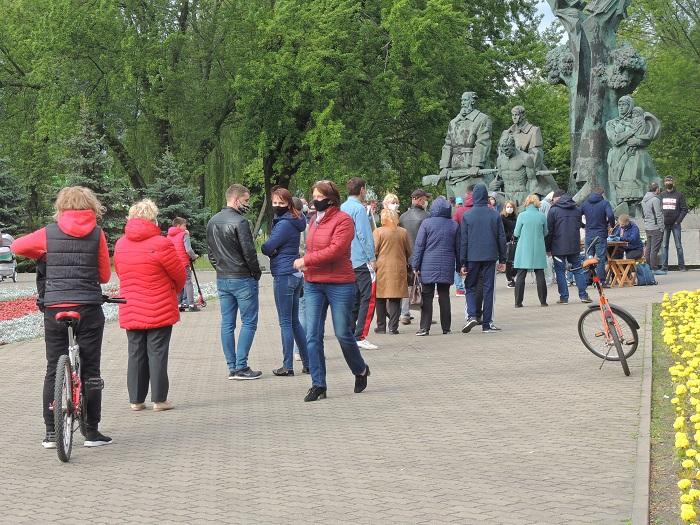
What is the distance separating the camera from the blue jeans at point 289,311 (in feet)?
42.8

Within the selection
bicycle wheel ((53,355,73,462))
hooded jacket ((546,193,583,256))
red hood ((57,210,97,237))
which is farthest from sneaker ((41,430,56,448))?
hooded jacket ((546,193,583,256))

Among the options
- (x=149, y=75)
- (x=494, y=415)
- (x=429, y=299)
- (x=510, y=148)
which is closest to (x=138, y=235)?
(x=494, y=415)

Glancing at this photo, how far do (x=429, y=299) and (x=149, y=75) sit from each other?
93.9 ft

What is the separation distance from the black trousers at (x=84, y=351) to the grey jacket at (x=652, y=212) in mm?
18556

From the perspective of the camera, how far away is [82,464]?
8.63 m

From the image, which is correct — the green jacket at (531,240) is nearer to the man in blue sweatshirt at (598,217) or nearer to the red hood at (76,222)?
the man in blue sweatshirt at (598,217)

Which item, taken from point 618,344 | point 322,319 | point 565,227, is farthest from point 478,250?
point 322,319

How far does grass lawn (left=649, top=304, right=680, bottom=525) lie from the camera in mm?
6781

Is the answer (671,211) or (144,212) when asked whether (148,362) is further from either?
(671,211)

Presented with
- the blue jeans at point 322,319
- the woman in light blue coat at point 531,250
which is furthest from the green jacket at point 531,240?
the blue jeans at point 322,319

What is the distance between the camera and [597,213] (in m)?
21.8

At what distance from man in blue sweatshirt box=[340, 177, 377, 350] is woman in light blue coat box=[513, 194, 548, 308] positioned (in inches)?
175

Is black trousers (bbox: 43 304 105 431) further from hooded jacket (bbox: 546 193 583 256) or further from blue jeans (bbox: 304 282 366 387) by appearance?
hooded jacket (bbox: 546 193 583 256)

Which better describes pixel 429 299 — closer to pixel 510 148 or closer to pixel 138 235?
pixel 138 235
